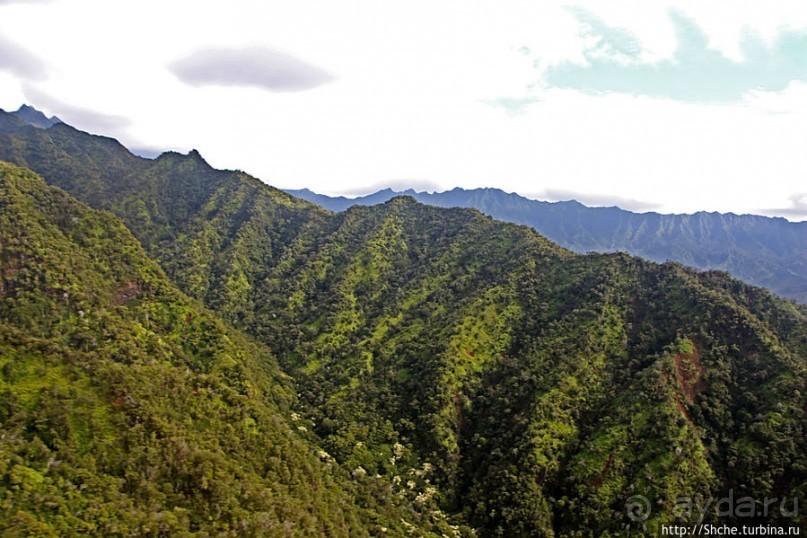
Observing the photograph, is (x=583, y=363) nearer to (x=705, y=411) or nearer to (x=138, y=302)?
(x=705, y=411)

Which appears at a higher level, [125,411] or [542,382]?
[125,411]

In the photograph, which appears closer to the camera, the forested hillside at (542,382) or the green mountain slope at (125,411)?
the green mountain slope at (125,411)

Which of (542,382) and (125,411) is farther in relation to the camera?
(542,382)

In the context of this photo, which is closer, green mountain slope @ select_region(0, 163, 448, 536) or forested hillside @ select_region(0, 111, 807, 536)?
green mountain slope @ select_region(0, 163, 448, 536)
